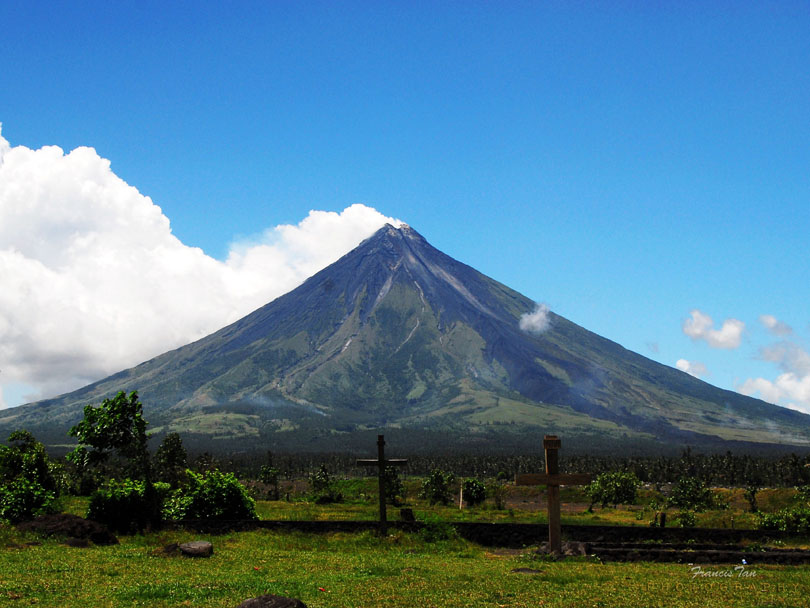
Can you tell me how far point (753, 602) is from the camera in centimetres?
1567

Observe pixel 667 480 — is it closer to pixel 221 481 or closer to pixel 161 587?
pixel 221 481

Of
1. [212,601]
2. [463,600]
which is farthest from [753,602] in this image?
[212,601]

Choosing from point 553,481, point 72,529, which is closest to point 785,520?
point 553,481

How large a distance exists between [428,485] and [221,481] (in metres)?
63.7

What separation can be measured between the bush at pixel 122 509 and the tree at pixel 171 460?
29.9 meters

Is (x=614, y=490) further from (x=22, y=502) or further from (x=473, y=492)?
(x=22, y=502)

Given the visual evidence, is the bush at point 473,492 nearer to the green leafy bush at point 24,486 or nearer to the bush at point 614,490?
the bush at point 614,490

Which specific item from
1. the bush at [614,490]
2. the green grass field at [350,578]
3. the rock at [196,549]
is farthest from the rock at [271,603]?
the bush at [614,490]

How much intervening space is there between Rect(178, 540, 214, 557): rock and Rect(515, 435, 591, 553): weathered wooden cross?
10.4 m

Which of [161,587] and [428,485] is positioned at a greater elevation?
[161,587]

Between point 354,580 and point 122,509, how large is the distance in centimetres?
1464

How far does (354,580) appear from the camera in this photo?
1928 centimetres

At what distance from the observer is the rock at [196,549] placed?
76.1ft

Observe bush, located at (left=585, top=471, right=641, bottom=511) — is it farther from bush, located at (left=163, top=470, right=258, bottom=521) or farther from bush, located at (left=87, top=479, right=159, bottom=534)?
bush, located at (left=87, top=479, right=159, bottom=534)
